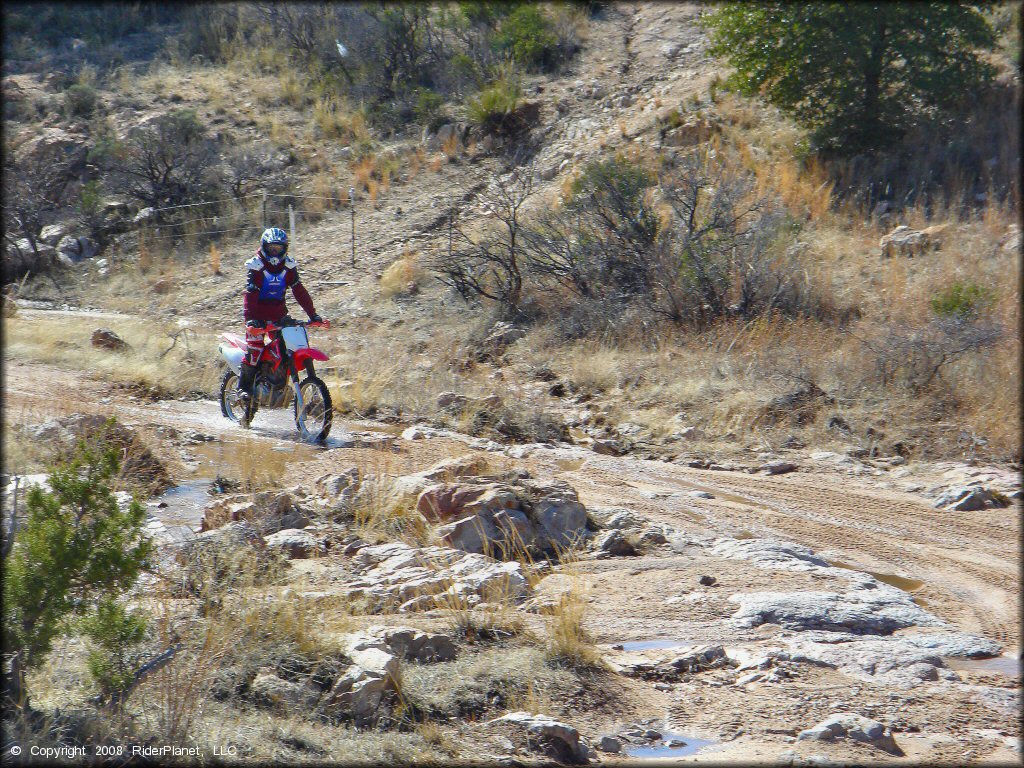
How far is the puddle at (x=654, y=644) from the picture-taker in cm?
552

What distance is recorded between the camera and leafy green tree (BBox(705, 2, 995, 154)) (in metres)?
17.3

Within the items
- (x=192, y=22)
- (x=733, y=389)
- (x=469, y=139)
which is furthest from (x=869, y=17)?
(x=192, y=22)

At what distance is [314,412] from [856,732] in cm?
760

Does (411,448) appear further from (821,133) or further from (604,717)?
(821,133)

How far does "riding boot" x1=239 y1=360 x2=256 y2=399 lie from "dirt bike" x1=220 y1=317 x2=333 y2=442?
54mm

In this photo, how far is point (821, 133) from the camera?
1839cm

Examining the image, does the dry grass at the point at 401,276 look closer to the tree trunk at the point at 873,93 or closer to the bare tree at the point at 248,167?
the bare tree at the point at 248,167

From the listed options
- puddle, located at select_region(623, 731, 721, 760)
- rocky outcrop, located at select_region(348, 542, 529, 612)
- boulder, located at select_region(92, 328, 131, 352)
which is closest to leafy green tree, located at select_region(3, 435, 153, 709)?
rocky outcrop, located at select_region(348, 542, 529, 612)

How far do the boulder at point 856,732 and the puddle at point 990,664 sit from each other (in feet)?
3.76

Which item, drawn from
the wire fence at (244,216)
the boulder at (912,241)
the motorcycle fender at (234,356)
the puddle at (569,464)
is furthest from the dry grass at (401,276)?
the puddle at (569,464)

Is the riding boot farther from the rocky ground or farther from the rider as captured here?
the rocky ground

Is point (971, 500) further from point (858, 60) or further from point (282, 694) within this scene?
point (858, 60)

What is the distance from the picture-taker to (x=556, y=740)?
13.9 ft

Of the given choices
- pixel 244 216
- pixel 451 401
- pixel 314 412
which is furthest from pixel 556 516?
pixel 244 216
